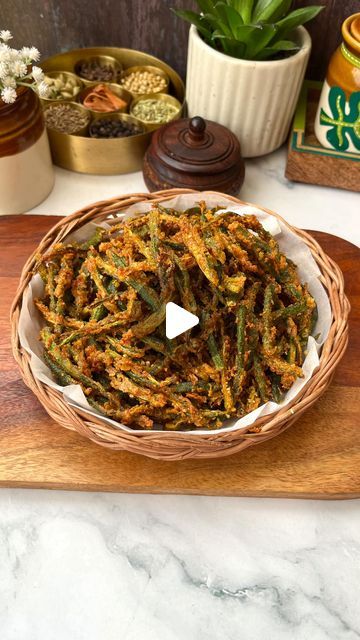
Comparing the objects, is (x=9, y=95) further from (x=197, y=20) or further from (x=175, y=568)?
(x=175, y=568)

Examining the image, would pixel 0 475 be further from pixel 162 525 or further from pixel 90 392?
pixel 162 525

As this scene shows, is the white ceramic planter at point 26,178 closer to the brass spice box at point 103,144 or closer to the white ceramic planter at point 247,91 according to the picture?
the brass spice box at point 103,144

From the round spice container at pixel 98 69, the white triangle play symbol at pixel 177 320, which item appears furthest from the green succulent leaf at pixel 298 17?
the white triangle play symbol at pixel 177 320

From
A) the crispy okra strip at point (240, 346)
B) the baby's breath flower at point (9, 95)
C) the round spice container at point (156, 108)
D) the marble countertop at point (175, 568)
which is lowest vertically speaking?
the marble countertop at point (175, 568)

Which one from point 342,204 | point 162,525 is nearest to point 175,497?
point 162,525

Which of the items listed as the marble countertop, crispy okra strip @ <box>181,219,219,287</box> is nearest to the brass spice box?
crispy okra strip @ <box>181,219,219,287</box>

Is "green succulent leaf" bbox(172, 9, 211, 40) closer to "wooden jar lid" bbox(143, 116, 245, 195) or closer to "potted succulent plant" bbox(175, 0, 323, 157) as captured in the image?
"potted succulent plant" bbox(175, 0, 323, 157)
